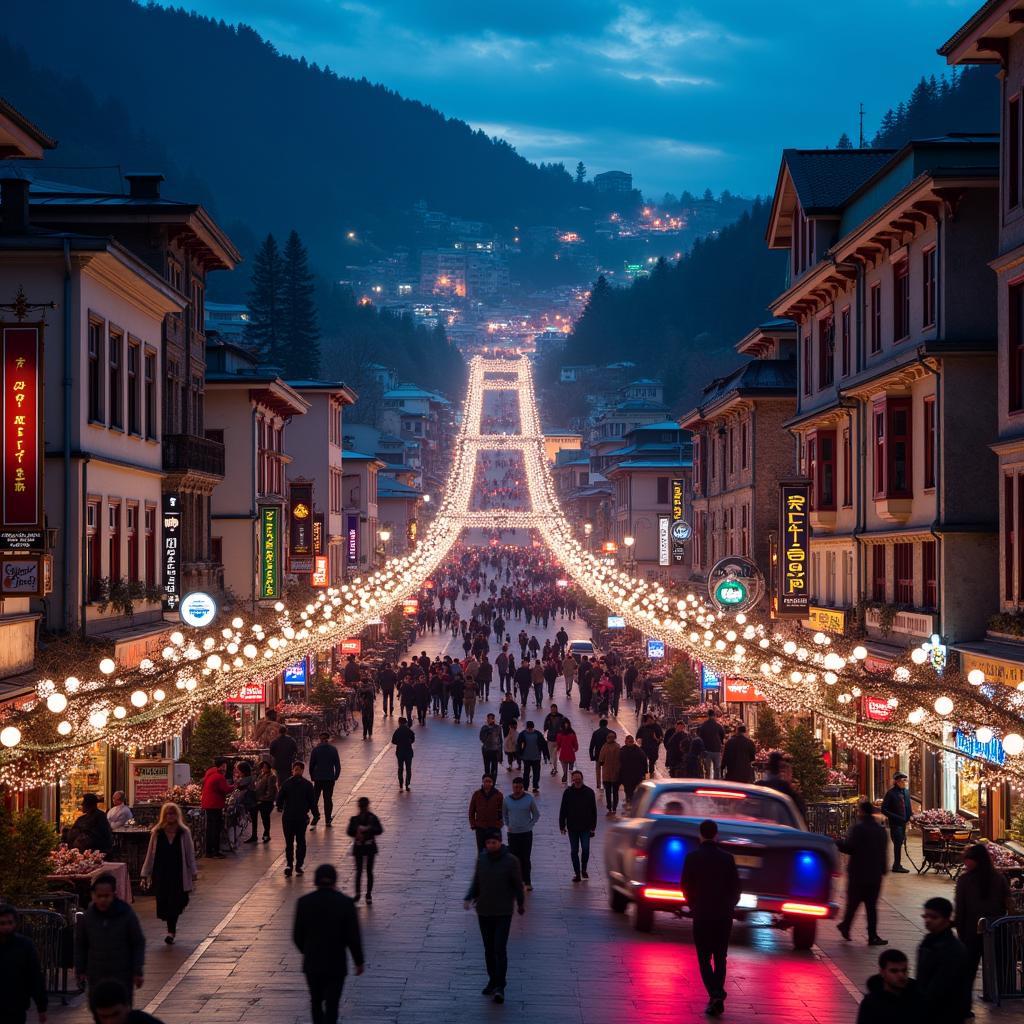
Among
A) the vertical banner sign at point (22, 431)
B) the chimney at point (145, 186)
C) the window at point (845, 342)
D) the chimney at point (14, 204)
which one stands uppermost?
the chimney at point (145, 186)

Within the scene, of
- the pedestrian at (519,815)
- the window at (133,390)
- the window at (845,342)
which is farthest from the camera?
the window at (845,342)

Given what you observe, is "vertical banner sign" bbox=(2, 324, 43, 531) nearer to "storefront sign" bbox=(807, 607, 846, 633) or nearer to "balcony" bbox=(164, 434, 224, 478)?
"balcony" bbox=(164, 434, 224, 478)

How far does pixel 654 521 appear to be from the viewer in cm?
8738

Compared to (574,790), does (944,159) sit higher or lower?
higher

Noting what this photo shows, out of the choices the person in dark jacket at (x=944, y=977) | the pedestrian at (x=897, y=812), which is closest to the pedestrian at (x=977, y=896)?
the person in dark jacket at (x=944, y=977)

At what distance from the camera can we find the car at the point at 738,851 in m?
17.4

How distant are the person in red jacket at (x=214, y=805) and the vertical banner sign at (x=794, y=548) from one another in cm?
1788

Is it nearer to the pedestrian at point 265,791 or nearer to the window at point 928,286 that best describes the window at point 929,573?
the window at point 928,286

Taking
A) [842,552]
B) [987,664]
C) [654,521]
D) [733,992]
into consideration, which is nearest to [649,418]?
[654,521]

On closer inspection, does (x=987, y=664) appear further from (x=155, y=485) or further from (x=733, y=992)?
(x=155, y=485)

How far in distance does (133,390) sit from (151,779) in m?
11.0

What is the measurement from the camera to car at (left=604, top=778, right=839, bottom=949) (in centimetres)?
1736

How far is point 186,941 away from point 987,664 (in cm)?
1317

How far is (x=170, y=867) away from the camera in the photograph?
58.9 ft
